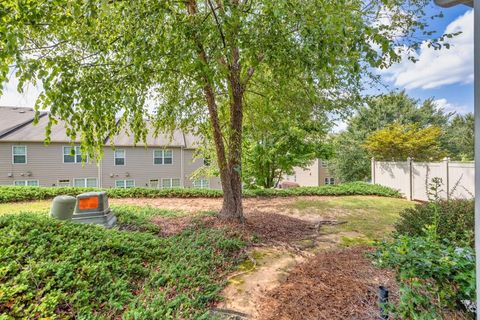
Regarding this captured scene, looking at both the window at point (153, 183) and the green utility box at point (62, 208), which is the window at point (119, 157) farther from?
the green utility box at point (62, 208)

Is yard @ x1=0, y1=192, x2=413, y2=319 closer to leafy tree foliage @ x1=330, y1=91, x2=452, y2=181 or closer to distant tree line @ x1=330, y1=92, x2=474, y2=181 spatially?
distant tree line @ x1=330, y1=92, x2=474, y2=181

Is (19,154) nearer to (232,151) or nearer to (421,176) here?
(232,151)

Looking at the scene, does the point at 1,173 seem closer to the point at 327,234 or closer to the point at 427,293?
the point at 327,234

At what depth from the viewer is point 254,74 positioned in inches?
190

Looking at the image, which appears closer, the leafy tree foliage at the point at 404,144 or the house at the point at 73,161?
the house at the point at 73,161

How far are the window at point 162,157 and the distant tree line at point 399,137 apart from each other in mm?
10156

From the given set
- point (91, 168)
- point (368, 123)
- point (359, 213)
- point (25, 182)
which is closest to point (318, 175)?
point (368, 123)

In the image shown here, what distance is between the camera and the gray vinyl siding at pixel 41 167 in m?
12.8

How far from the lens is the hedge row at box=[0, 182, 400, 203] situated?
8375 mm

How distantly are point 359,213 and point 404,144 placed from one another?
8.63 meters

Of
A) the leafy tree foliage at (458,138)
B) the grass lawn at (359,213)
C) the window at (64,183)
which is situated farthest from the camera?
the leafy tree foliage at (458,138)

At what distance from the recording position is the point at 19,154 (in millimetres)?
13008

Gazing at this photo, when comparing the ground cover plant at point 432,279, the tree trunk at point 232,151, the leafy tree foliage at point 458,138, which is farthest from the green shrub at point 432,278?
the leafy tree foliage at point 458,138

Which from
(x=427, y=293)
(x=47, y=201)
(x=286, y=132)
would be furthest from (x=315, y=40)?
(x=47, y=201)
